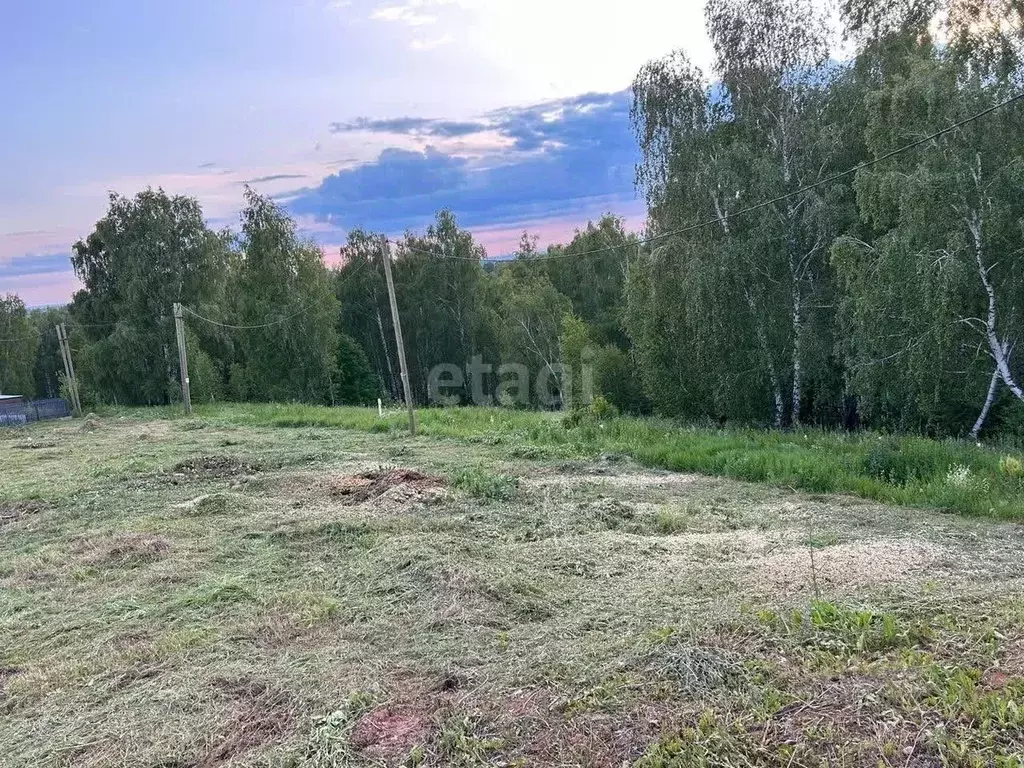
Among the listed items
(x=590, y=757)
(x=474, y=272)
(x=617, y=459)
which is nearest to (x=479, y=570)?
(x=590, y=757)

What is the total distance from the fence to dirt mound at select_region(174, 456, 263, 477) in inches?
654

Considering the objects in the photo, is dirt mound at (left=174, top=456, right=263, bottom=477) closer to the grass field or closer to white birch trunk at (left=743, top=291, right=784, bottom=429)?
the grass field

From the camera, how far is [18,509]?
8555mm

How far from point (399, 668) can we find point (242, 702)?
0.81 m

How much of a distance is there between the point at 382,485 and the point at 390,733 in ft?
18.0

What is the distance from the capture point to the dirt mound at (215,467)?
10312 mm

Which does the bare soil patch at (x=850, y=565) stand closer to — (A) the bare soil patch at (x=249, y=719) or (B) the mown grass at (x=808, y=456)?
(B) the mown grass at (x=808, y=456)

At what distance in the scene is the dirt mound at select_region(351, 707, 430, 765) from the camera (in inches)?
115

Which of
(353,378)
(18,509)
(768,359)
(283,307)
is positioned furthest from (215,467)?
(353,378)

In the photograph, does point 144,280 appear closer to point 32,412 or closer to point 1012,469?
point 32,412

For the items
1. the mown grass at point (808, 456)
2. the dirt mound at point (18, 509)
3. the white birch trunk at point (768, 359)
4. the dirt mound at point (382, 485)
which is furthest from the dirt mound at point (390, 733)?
the white birch trunk at point (768, 359)

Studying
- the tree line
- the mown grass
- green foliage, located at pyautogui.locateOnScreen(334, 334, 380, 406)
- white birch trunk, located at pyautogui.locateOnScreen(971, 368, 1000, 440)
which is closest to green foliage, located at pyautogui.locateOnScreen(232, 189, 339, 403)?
the tree line

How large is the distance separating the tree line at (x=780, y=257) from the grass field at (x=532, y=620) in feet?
13.6

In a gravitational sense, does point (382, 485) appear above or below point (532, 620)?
above
